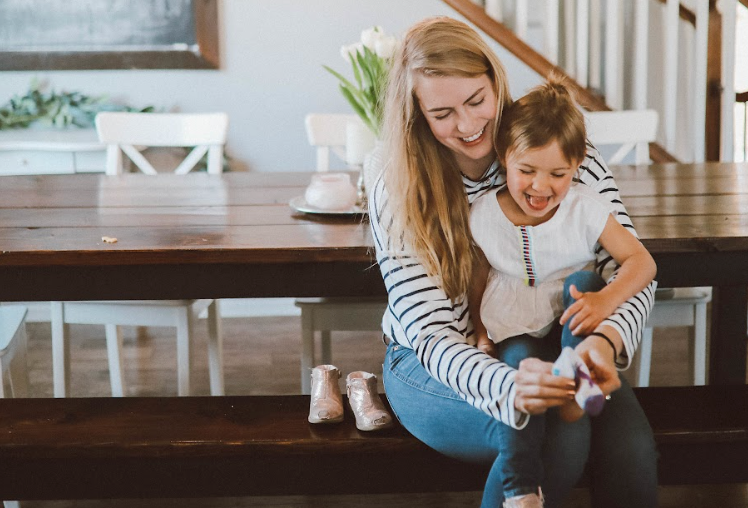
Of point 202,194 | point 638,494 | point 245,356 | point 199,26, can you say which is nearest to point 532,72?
point 199,26

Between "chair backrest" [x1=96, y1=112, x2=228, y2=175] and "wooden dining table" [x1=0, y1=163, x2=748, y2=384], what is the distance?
0.71 metres

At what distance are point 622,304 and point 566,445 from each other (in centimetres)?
25

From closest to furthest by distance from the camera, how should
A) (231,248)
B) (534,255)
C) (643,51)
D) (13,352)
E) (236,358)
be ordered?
(534,255), (231,248), (13,352), (236,358), (643,51)

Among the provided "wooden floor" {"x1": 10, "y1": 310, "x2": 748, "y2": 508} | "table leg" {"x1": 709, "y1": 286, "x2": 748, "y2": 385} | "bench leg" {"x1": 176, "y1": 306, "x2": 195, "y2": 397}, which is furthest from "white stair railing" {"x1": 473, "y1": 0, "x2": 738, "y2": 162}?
"bench leg" {"x1": 176, "y1": 306, "x2": 195, "y2": 397}

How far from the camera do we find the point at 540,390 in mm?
1207

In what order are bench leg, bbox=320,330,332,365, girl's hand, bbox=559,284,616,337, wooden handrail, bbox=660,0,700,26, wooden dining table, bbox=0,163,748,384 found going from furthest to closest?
wooden handrail, bbox=660,0,700,26 → bench leg, bbox=320,330,332,365 → wooden dining table, bbox=0,163,748,384 → girl's hand, bbox=559,284,616,337

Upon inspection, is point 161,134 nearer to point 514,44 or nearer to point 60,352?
point 60,352

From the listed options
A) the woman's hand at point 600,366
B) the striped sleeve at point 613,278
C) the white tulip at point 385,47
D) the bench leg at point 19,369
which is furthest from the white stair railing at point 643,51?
the woman's hand at point 600,366

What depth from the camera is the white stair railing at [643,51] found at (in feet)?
11.5

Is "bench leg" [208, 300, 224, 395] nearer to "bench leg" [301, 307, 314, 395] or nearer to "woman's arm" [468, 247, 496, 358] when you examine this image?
"bench leg" [301, 307, 314, 395]

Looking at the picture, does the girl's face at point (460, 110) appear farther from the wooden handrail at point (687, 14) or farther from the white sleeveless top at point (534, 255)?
the wooden handrail at point (687, 14)

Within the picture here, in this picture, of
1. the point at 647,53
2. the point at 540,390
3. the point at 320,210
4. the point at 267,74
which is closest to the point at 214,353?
the point at 320,210

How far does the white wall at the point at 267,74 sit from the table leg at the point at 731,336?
6.00 ft

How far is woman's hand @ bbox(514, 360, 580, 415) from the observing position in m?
1.21
